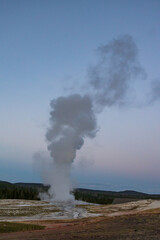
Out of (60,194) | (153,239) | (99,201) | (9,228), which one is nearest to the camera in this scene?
(153,239)

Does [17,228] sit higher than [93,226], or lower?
lower

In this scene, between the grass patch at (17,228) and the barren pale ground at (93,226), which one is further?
the grass patch at (17,228)

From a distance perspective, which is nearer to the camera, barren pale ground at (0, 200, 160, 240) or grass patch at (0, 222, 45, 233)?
barren pale ground at (0, 200, 160, 240)

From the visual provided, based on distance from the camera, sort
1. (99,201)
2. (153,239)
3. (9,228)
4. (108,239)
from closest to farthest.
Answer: (153,239) → (108,239) → (9,228) → (99,201)

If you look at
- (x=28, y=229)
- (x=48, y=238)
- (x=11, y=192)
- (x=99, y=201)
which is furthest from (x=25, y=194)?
(x=48, y=238)

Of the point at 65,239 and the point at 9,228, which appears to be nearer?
the point at 65,239

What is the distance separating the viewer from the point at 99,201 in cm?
11125

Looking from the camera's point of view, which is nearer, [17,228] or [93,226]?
[17,228]

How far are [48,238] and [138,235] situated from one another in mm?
7730

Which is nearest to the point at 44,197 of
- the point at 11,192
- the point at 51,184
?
the point at 51,184

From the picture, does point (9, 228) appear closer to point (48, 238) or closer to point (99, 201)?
point (48, 238)

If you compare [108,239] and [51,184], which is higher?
[51,184]

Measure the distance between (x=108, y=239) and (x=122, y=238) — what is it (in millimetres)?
1115

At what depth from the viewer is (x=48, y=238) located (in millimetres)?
24078
